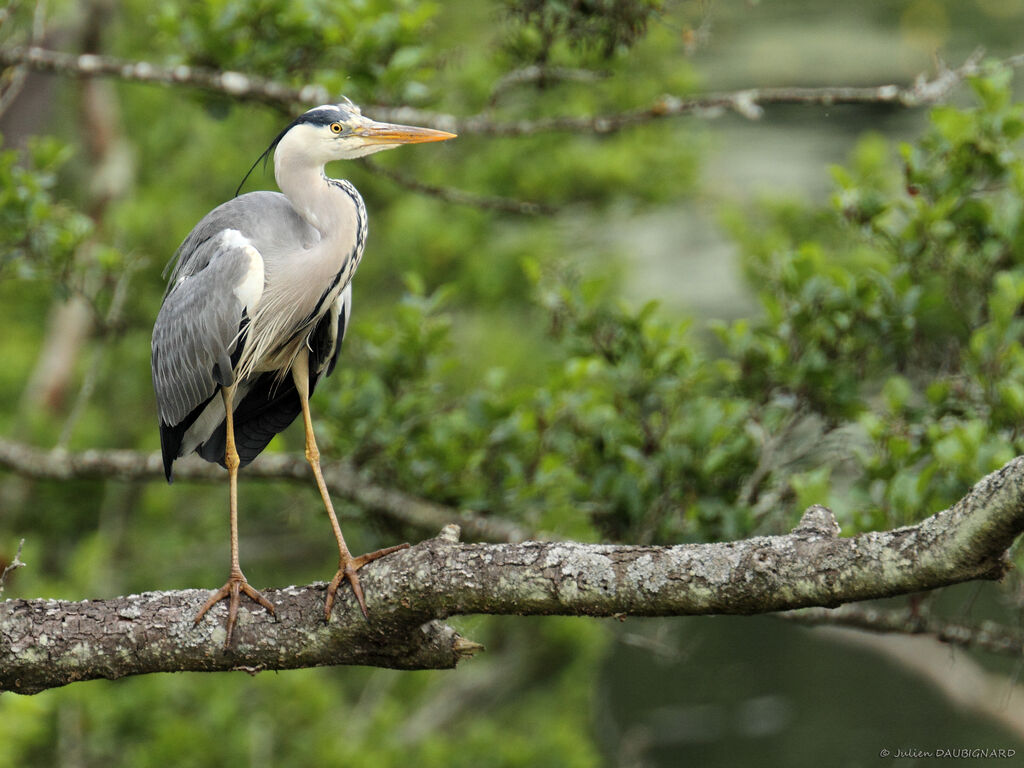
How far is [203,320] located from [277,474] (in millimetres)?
1409

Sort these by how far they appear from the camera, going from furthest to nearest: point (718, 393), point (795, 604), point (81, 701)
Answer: point (81, 701)
point (718, 393)
point (795, 604)

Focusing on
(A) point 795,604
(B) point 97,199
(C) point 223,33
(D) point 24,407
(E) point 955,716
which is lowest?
(E) point 955,716

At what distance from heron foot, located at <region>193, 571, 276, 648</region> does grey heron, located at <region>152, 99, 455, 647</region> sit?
20.1 inches

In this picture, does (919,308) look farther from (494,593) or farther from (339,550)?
(494,593)

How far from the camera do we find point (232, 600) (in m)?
2.89

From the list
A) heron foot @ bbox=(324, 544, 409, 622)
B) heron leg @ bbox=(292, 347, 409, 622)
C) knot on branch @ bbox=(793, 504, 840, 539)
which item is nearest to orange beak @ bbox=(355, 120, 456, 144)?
heron leg @ bbox=(292, 347, 409, 622)

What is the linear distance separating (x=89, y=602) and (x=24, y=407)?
6255mm

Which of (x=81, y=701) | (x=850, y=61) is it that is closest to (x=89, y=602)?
(x=81, y=701)

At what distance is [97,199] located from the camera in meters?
9.09

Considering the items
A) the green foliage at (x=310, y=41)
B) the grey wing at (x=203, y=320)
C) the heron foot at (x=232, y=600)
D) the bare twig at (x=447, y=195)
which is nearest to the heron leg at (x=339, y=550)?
the heron foot at (x=232, y=600)

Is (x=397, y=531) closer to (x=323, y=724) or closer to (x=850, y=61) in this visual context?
(x=323, y=724)

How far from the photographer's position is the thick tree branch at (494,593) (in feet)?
6.88

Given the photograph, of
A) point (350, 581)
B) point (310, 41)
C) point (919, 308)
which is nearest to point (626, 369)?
point (919, 308)

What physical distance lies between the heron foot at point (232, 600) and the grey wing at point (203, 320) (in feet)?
2.81
